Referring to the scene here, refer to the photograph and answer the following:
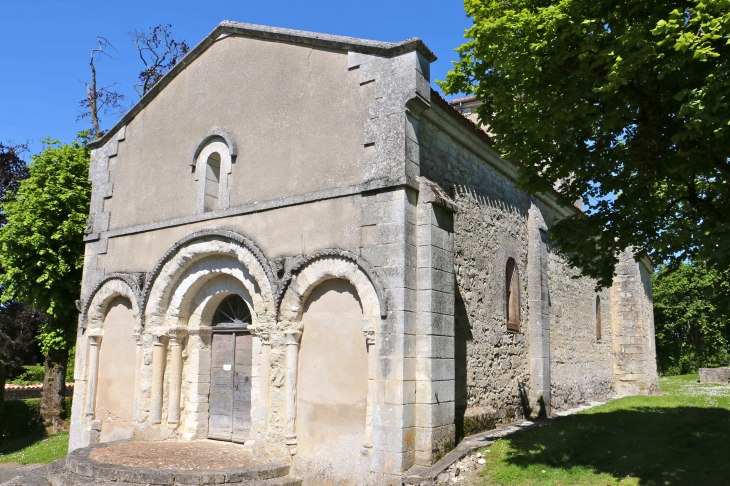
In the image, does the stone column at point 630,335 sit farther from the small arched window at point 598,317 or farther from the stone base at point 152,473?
the stone base at point 152,473

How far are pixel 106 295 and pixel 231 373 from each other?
130 inches

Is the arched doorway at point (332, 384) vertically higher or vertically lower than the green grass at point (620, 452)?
higher

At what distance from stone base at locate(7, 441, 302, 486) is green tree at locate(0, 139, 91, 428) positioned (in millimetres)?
6415

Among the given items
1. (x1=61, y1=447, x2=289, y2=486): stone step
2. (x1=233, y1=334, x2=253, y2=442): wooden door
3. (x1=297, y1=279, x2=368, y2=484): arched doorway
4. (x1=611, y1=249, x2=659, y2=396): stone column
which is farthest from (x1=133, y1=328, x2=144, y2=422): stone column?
(x1=611, y1=249, x2=659, y2=396): stone column

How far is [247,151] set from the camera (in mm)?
10312

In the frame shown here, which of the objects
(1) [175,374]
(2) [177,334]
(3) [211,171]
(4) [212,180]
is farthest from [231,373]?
(3) [211,171]

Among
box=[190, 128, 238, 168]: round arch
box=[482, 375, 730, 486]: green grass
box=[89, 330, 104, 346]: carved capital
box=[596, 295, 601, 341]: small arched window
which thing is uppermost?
box=[190, 128, 238, 168]: round arch

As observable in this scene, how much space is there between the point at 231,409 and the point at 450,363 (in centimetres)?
415

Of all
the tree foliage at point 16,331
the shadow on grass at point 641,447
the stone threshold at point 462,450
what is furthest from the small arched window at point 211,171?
the tree foliage at point 16,331

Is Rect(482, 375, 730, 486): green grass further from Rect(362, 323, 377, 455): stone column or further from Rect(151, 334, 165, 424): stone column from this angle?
Rect(151, 334, 165, 424): stone column

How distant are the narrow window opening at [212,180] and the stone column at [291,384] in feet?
10.7

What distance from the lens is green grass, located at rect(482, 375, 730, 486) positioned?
24.8 ft

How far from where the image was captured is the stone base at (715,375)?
21.4 m

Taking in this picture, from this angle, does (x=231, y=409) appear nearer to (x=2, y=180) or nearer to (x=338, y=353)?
(x=338, y=353)
